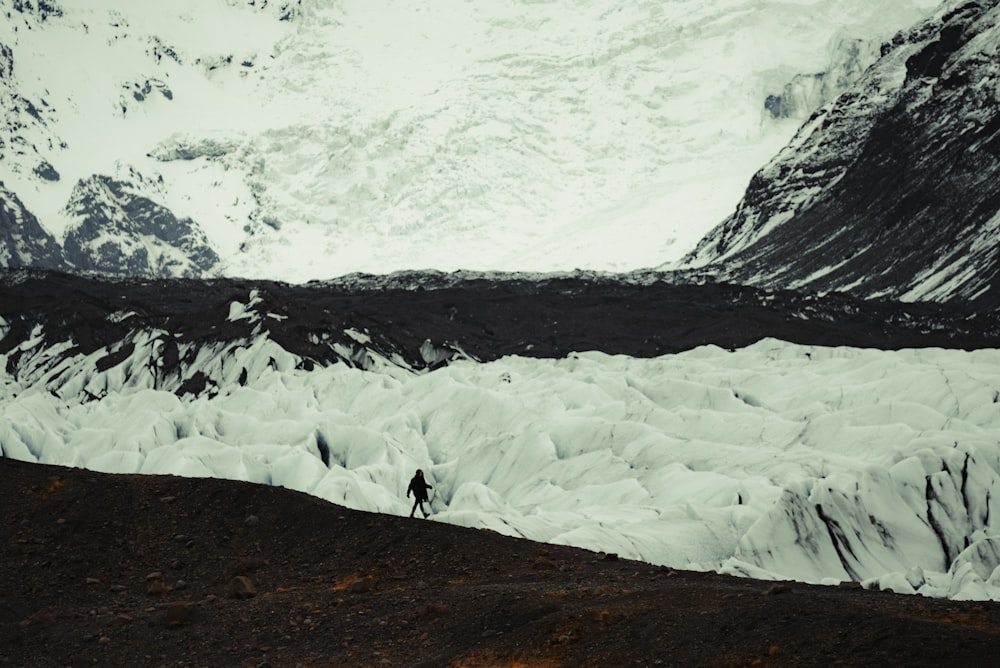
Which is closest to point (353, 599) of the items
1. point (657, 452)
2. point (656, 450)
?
point (657, 452)

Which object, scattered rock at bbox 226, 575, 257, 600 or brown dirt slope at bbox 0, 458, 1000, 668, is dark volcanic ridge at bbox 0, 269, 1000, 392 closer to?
brown dirt slope at bbox 0, 458, 1000, 668

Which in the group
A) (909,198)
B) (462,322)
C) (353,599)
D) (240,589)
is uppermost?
(909,198)

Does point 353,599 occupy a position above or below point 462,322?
below

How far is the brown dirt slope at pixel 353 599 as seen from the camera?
1445 centimetres

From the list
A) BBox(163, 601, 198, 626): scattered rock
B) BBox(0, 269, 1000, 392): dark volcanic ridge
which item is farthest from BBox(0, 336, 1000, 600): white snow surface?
BBox(163, 601, 198, 626): scattered rock

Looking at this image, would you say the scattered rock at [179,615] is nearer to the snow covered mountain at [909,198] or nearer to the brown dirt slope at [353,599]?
the brown dirt slope at [353,599]

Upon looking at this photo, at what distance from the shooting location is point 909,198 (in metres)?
158

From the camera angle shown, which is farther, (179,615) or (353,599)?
(353,599)

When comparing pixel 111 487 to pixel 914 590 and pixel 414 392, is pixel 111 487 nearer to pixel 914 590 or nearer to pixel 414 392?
pixel 914 590

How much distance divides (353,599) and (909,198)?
150949mm

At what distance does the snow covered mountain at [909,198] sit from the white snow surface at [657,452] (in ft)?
231

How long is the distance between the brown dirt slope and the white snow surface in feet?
36.4

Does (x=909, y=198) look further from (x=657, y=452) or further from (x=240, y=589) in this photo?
(x=240, y=589)

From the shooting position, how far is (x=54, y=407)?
6450cm
